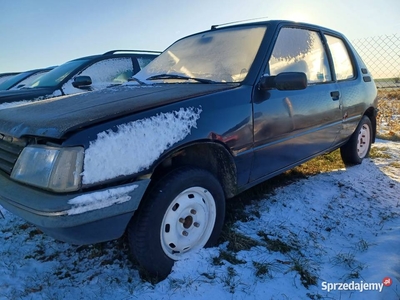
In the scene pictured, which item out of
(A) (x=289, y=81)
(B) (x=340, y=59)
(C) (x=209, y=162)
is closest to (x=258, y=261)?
(C) (x=209, y=162)

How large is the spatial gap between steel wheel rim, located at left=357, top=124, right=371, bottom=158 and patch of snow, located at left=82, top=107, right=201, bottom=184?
3200 mm

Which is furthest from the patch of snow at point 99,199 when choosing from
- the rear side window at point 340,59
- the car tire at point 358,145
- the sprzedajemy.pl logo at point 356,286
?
the car tire at point 358,145

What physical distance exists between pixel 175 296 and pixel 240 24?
97.3 inches

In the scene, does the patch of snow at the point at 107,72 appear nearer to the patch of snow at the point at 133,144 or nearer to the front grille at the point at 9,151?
the front grille at the point at 9,151

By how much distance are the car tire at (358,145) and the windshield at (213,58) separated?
2132 millimetres

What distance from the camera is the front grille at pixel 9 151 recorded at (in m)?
1.87

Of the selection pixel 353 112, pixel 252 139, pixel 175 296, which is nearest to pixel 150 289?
pixel 175 296

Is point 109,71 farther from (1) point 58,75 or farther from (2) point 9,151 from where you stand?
(2) point 9,151

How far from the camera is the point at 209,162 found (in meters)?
2.31

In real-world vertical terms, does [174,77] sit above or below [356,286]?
above

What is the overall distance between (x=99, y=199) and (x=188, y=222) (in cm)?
69

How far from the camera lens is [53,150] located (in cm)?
163

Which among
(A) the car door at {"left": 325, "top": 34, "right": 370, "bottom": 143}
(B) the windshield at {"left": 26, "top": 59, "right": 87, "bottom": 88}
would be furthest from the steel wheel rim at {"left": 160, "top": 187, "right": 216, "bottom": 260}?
(B) the windshield at {"left": 26, "top": 59, "right": 87, "bottom": 88}

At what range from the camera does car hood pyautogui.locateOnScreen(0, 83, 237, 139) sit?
1698 millimetres
